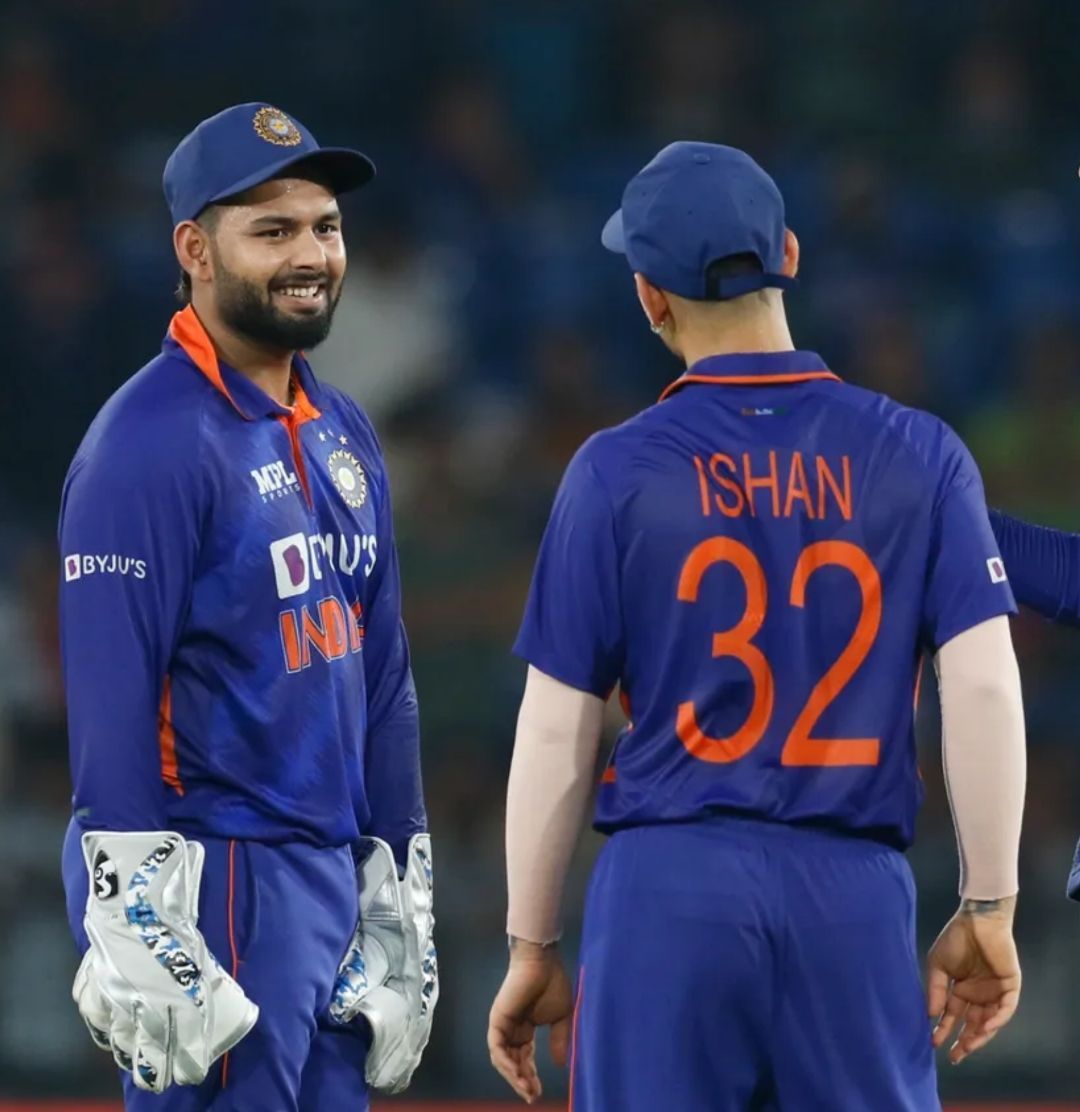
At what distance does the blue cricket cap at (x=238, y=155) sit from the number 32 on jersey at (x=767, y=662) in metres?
0.84

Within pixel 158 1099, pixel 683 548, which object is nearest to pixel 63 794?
pixel 158 1099

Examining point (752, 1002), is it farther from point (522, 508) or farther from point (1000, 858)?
point (522, 508)

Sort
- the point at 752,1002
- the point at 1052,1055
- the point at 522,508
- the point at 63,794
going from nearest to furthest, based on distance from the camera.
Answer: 1. the point at 752,1002
2. the point at 1052,1055
3. the point at 63,794
4. the point at 522,508

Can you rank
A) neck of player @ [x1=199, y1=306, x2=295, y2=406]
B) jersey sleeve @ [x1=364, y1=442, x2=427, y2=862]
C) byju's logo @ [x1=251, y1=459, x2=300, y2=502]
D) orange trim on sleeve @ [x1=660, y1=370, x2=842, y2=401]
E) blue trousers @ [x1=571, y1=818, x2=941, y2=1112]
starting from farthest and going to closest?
jersey sleeve @ [x1=364, y1=442, x2=427, y2=862], neck of player @ [x1=199, y1=306, x2=295, y2=406], byju's logo @ [x1=251, y1=459, x2=300, y2=502], orange trim on sleeve @ [x1=660, y1=370, x2=842, y2=401], blue trousers @ [x1=571, y1=818, x2=941, y2=1112]

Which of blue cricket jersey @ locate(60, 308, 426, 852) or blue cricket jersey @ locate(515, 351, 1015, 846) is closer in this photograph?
blue cricket jersey @ locate(515, 351, 1015, 846)

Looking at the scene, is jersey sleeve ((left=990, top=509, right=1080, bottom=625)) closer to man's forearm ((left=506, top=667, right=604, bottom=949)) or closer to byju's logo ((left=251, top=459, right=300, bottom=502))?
man's forearm ((left=506, top=667, right=604, bottom=949))

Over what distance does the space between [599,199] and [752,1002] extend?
552 cm

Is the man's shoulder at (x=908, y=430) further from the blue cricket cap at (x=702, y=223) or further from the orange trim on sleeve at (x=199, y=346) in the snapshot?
the orange trim on sleeve at (x=199, y=346)

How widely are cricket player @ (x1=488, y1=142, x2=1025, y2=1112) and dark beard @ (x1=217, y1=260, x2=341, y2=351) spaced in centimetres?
54

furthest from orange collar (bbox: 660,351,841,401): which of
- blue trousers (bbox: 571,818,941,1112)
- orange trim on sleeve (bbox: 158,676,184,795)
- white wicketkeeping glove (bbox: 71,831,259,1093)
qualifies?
white wicketkeeping glove (bbox: 71,831,259,1093)

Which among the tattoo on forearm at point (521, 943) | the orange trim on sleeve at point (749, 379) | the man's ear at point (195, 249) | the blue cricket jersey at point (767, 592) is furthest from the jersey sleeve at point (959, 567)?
the man's ear at point (195, 249)

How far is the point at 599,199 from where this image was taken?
833 centimetres

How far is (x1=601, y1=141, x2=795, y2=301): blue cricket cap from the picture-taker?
10.6 feet

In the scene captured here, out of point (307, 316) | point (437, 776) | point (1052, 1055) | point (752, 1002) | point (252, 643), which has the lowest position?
point (1052, 1055)
